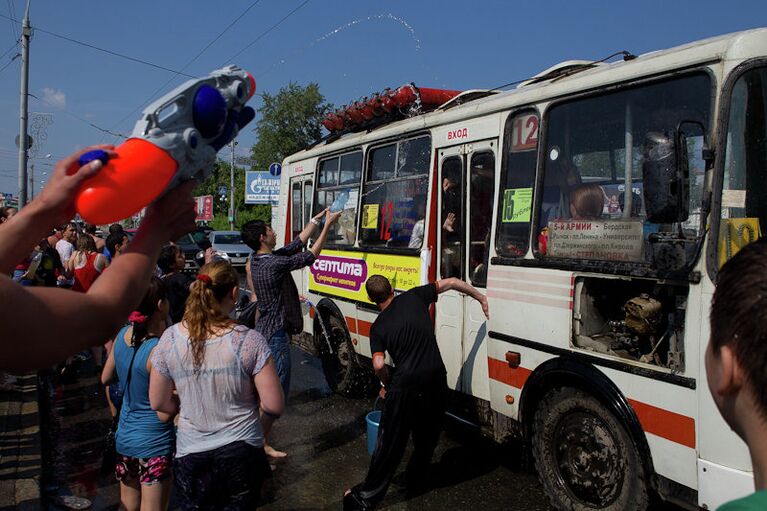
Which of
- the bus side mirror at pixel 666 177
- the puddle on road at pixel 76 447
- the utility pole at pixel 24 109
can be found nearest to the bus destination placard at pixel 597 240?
the bus side mirror at pixel 666 177

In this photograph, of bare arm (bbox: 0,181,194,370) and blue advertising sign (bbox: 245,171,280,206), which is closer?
bare arm (bbox: 0,181,194,370)

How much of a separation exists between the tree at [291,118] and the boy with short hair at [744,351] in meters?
34.0

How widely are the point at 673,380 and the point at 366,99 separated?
514 centimetres

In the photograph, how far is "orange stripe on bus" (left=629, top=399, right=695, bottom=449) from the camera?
363cm

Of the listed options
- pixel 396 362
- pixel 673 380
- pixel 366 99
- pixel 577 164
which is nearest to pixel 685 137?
pixel 577 164

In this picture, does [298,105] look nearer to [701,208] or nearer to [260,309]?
[260,309]

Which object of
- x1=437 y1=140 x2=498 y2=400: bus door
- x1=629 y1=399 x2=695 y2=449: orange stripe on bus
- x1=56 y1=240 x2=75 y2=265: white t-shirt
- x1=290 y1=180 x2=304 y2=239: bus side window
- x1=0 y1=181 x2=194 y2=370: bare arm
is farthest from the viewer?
x1=56 y1=240 x2=75 y2=265: white t-shirt

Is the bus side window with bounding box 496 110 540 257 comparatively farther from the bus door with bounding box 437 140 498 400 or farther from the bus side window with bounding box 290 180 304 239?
the bus side window with bounding box 290 180 304 239

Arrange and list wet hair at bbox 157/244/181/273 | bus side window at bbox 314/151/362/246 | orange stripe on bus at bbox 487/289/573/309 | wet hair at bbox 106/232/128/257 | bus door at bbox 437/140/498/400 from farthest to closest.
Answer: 1. wet hair at bbox 106/232/128/257
2. bus side window at bbox 314/151/362/246
3. wet hair at bbox 157/244/181/273
4. bus door at bbox 437/140/498/400
5. orange stripe on bus at bbox 487/289/573/309

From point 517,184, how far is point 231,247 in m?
21.7

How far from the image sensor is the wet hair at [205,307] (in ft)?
10.9

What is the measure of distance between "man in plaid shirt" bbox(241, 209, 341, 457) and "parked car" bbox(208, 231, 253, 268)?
751 inches

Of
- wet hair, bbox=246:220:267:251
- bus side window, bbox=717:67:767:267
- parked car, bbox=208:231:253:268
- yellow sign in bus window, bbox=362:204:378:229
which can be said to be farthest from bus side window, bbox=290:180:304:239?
parked car, bbox=208:231:253:268

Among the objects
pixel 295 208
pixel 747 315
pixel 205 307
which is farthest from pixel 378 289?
pixel 295 208
